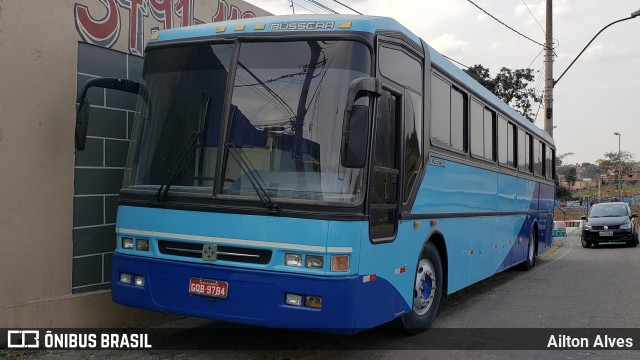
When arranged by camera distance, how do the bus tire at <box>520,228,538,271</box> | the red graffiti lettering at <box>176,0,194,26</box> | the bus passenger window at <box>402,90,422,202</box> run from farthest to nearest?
the bus tire at <box>520,228,538,271</box> < the red graffiti lettering at <box>176,0,194,26</box> < the bus passenger window at <box>402,90,422,202</box>

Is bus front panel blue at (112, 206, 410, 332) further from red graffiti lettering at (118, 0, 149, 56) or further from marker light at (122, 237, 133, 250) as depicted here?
red graffiti lettering at (118, 0, 149, 56)

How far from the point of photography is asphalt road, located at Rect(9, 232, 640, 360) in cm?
589

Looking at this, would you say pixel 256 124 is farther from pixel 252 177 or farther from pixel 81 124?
pixel 81 124

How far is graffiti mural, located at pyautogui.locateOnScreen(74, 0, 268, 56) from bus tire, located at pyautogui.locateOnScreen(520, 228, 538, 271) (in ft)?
27.4

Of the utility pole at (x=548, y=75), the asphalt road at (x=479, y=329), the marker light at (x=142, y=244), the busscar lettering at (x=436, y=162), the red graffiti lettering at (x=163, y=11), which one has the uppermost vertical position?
the utility pole at (x=548, y=75)

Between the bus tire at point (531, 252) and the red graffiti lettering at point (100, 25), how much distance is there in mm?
9528

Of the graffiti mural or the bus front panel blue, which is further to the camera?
the graffiti mural

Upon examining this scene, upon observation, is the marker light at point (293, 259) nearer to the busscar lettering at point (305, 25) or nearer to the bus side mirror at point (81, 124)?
the busscar lettering at point (305, 25)

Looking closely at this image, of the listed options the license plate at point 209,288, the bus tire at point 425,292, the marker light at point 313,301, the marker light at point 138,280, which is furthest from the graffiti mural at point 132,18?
the bus tire at point 425,292

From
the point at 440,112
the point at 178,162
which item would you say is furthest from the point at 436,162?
the point at 178,162

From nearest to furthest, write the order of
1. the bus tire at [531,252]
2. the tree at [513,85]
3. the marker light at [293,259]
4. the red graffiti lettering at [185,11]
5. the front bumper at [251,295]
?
the front bumper at [251,295] < the marker light at [293,259] < the red graffiti lettering at [185,11] < the bus tire at [531,252] < the tree at [513,85]

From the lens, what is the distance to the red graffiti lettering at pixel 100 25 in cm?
656

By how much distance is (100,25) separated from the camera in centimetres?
680

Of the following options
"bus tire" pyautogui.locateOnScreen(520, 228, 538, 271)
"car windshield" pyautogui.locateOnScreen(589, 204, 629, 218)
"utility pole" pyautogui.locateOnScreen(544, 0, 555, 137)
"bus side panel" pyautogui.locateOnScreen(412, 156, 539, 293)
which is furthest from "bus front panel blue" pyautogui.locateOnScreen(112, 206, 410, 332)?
"car windshield" pyautogui.locateOnScreen(589, 204, 629, 218)
